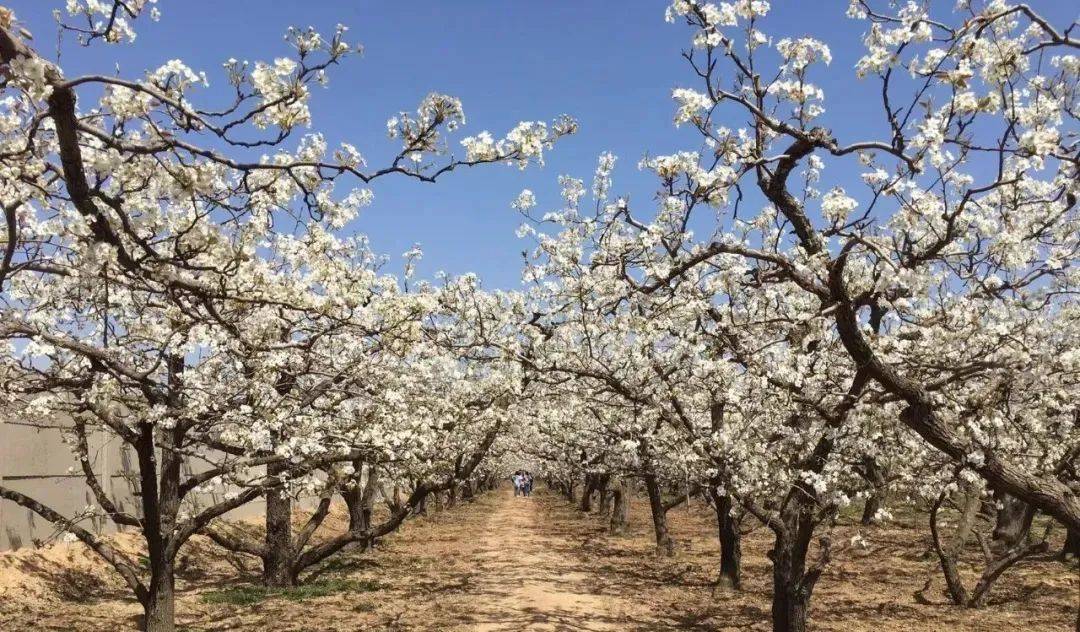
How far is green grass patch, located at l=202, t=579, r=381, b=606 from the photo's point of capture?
1587 cm

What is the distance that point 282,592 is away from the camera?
16750 mm

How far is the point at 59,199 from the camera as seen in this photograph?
5922 millimetres

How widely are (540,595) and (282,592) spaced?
5.79m

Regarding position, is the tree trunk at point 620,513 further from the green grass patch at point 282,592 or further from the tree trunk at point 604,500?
the green grass patch at point 282,592

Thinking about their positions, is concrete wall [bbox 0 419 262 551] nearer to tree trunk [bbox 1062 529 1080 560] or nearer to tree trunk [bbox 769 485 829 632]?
tree trunk [bbox 769 485 829 632]

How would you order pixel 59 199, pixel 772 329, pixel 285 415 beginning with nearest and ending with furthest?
pixel 59 199 < pixel 285 415 < pixel 772 329

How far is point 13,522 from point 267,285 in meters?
11.6

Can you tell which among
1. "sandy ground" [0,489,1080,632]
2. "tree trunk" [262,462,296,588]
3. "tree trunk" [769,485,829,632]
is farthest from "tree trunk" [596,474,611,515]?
"tree trunk" [769,485,829,632]

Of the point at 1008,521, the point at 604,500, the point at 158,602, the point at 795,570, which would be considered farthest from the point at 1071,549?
the point at 604,500

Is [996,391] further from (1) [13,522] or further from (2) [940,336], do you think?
(1) [13,522]

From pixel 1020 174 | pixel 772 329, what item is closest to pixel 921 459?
pixel 772 329

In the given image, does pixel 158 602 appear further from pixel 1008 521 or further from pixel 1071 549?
pixel 1008 521

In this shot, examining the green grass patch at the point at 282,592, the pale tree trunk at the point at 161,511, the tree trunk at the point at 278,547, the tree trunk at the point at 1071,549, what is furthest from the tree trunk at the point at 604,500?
the pale tree trunk at the point at 161,511

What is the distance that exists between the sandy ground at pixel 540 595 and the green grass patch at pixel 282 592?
208 mm
